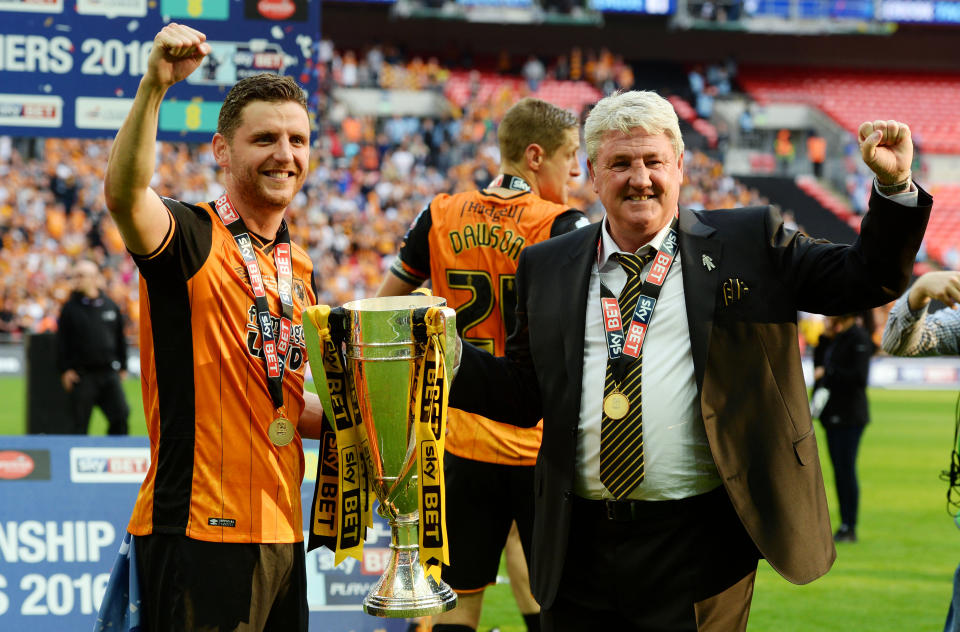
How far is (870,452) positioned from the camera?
555 inches

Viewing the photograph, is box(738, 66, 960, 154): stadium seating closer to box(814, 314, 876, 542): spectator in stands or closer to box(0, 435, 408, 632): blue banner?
box(814, 314, 876, 542): spectator in stands

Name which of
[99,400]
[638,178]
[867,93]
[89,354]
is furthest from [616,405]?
[867,93]

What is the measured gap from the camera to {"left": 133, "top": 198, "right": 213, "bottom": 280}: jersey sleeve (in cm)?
274

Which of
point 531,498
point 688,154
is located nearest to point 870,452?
point 531,498

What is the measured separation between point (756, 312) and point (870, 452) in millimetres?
12156

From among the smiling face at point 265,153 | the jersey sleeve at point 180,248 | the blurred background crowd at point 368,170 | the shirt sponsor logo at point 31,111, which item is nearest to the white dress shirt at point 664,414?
the smiling face at point 265,153

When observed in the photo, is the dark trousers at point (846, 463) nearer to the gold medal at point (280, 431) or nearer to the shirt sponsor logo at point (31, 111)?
the shirt sponsor logo at point (31, 111)

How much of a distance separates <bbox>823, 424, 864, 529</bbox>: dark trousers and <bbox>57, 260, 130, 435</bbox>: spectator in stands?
22.5ft

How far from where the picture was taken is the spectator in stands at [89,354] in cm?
1089

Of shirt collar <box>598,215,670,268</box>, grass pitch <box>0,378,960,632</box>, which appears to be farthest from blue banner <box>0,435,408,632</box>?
shirt collar <box>598,215,670,268</box>

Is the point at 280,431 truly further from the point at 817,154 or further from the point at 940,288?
the point at 817,154

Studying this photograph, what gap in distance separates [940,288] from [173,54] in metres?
2.22

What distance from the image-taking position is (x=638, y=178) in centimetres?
290

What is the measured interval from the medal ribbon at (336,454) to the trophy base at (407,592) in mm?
102
